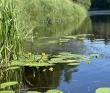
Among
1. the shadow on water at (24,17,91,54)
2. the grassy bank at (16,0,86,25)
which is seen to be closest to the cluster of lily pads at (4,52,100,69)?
the shadow on water at (24,17,91,54)

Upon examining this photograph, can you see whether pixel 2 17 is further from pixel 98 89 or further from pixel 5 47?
pixel 98 89

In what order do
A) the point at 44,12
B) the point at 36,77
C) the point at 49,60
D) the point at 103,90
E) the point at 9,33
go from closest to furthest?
the point at 103,90 → the point at 36,77 → the point at 9,33 → the point at 49,60 → the point at 44,12

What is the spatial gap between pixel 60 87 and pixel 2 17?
1971 millimetres

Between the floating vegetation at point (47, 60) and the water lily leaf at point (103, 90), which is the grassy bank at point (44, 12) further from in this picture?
the water lily leaf at point (103, 90)

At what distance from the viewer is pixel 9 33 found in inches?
192

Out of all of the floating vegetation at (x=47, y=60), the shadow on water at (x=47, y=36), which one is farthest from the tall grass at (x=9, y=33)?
the shadow on water at (x=47, y=36)

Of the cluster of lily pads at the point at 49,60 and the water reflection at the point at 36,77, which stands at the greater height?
the cluster of lily pads at the point at 49,60

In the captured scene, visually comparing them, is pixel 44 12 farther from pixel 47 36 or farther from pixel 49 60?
pixel 49 60

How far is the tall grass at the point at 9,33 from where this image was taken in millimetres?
4730

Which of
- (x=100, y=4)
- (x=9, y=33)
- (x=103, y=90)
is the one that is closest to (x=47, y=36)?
(x=9, y=33)

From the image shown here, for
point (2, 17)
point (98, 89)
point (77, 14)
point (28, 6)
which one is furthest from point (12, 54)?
point (77, 14)

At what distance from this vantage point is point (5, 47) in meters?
4.68

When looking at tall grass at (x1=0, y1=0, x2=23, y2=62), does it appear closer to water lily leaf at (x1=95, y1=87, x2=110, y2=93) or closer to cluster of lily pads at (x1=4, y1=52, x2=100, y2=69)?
cluster of lily pads at (x1=4, y1=52, x2=100, y2=69)

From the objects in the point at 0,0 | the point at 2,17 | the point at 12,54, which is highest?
the point at 0,0
